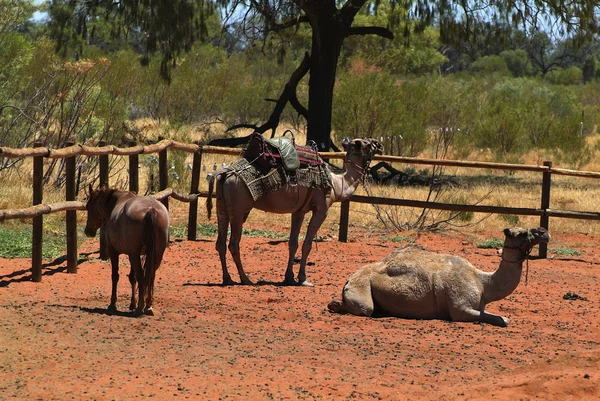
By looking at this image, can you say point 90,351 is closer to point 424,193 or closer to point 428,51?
point 424,193

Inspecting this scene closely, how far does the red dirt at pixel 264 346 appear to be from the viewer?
19.7ft

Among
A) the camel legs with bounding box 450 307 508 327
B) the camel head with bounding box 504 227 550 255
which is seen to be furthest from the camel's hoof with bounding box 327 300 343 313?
the camel head with bounding box 504 227 550 255

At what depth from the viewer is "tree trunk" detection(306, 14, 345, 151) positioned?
20.5m

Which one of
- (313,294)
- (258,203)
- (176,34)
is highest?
(176,34)

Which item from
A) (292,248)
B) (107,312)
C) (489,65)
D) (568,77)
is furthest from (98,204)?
(489,65)

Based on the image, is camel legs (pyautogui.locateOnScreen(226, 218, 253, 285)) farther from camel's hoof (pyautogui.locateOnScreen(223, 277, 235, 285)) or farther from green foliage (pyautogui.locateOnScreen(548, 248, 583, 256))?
green foliage (pyautogui.locateOnScreen(548, 248, 583, 256))

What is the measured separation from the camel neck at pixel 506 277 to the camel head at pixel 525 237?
4 centimetres

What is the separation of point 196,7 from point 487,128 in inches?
438

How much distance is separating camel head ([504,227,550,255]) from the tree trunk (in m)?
12.4

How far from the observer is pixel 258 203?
33.5 feet

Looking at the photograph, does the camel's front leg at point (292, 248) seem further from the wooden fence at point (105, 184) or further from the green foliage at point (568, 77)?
the green foliage at point (568, 77)

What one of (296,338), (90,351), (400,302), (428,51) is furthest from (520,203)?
(428,51)

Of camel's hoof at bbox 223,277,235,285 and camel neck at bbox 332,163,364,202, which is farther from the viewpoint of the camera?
camel neck at bbox 332,163,364,202

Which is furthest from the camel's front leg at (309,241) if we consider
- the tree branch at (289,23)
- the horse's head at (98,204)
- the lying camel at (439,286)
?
the tree branch at (289,23)
